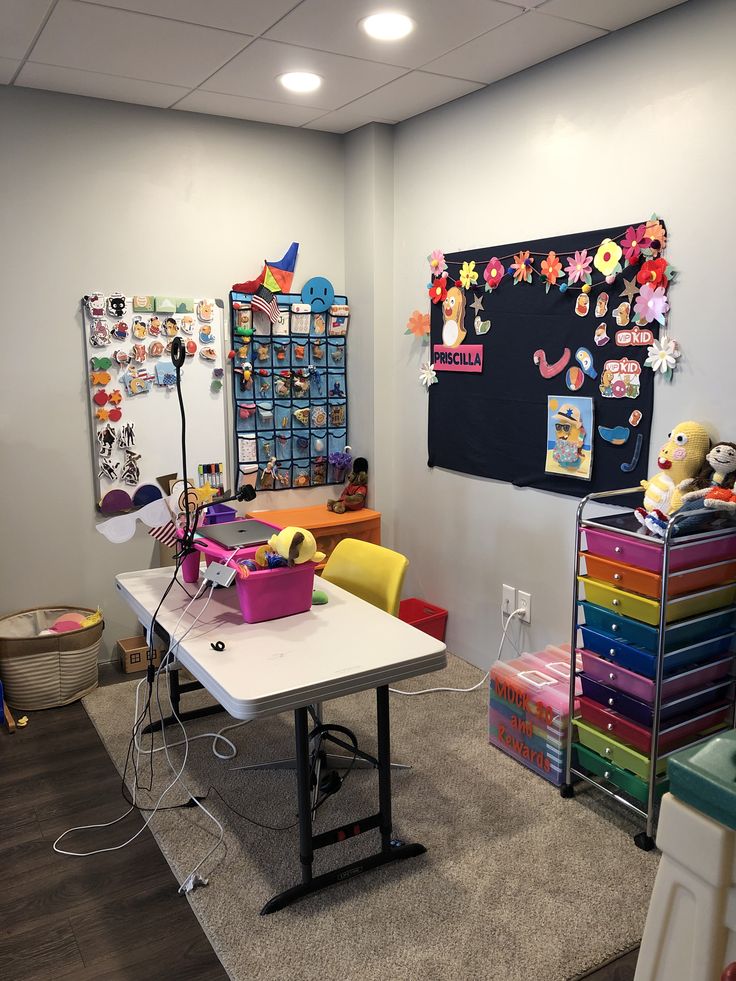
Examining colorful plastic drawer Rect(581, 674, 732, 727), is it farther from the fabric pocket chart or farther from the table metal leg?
the fabric pocket chart

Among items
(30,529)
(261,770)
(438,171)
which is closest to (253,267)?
(438,171)

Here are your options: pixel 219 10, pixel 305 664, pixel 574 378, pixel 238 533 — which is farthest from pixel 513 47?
pixel 305 664

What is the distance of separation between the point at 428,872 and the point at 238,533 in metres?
1.17

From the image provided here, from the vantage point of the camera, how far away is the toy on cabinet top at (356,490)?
400cm

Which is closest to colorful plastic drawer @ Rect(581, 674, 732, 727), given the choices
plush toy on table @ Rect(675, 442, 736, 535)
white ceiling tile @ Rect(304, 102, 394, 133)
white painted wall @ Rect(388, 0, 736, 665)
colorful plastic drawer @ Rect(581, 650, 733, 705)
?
colorful plastic drawer @ Rect(581, 650, 733, 705)

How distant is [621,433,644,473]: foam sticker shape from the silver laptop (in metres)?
1.23

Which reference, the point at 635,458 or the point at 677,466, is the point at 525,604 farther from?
the point at 677,466

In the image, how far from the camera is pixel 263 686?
189cm

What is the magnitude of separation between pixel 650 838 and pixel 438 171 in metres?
2.77

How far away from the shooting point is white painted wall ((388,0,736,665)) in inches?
94.8

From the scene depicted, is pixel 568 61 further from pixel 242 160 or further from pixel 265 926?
pixel 265 926

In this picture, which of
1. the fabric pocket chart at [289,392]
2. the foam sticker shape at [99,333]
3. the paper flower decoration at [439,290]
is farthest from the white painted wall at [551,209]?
the foam sticker shape at [99,333]

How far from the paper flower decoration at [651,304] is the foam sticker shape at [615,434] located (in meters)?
0.38

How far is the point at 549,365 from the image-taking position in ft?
9.97
